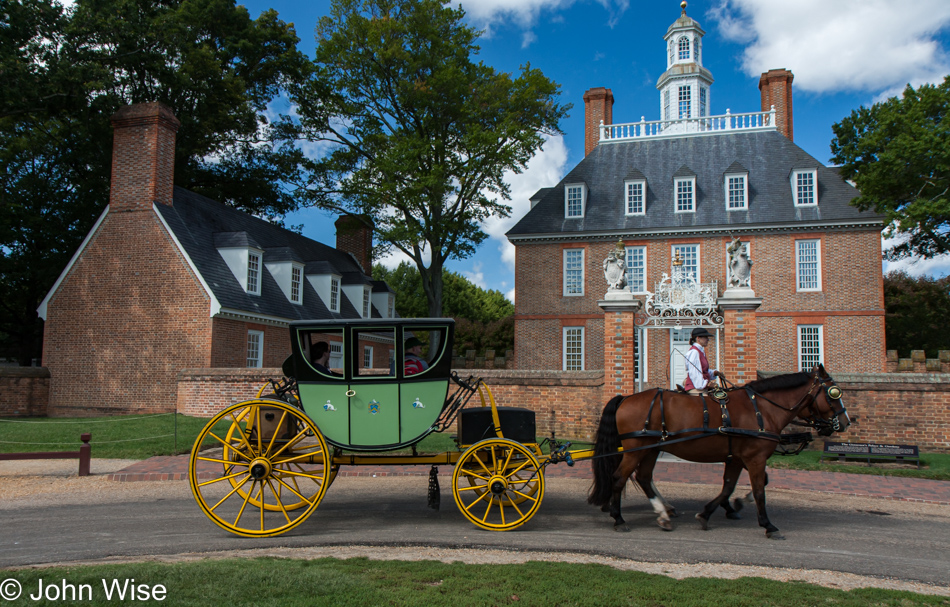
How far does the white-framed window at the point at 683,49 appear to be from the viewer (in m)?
33.1

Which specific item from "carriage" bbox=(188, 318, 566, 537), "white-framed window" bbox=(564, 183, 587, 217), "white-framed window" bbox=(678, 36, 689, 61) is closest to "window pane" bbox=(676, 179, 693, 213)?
"white-framed window" bbox=(564, 183, 587, 217)

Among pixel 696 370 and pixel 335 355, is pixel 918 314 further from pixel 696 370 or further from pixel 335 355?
pixel 696 370

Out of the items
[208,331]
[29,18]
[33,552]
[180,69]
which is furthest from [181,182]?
[33,552]

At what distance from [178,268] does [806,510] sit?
18.0m

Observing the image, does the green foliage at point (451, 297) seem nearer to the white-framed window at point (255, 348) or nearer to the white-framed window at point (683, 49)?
the white-framed window at point (683, 49)

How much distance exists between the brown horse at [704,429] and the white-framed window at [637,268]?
18.5m

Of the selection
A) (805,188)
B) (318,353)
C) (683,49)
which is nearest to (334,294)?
(805,188)

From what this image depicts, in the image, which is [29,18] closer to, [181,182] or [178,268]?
[181,182]

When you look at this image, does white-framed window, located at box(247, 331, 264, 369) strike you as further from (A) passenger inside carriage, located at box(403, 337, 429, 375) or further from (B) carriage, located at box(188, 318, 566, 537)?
(A) passenger inside carriage, located at box(403, 337, 429, 375)

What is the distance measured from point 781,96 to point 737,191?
6.22 meters

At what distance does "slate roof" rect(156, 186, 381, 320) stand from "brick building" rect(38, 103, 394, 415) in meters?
0.06

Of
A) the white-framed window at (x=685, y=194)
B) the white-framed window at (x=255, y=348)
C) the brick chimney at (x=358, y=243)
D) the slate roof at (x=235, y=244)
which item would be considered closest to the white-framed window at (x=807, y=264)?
the white-framed window at (x=685, y=194)

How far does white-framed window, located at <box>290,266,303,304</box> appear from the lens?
24117mm

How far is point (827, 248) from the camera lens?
24266 mm
